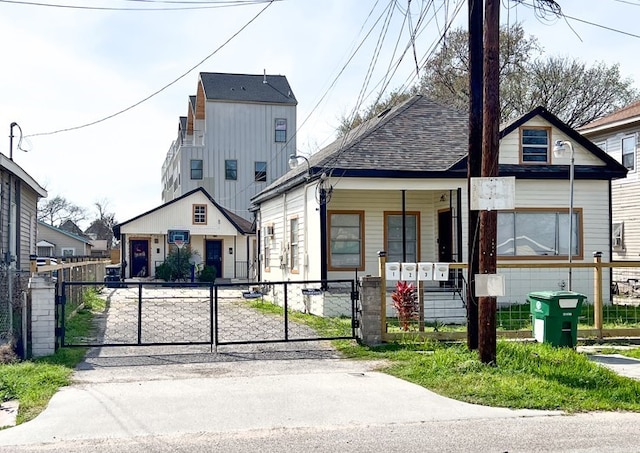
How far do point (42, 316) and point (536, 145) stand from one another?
1309cm

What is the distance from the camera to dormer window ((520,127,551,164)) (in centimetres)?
1852

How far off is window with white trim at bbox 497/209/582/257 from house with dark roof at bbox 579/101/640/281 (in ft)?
24.6

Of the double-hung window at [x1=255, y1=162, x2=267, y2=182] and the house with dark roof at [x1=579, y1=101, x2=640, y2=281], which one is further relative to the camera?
the double-hung window at [x1=255, y1=162, x2=267, y2=182]

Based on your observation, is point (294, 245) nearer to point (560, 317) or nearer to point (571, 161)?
point (571, 161)

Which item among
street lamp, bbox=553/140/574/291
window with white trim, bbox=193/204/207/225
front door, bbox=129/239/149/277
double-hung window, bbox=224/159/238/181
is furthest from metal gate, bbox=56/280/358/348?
double-hung window, bbox=224/159/238/181

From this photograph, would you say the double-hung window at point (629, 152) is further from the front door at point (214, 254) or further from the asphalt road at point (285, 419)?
the front door at point (214, 254)

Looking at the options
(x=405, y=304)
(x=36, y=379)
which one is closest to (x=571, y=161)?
(x=405, y=304)

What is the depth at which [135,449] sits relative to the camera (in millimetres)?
6305

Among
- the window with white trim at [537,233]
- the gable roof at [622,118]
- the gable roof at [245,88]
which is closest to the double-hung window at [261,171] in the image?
the gable roof at [245,88]

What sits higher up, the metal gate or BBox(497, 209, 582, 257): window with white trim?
BBox(497, 209, 582, 257): window with white trim

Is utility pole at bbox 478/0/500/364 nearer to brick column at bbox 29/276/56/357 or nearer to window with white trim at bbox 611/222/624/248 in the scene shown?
brick column at bbox 29/276/56/357

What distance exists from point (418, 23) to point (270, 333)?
257 inches

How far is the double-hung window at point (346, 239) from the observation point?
18.5 m

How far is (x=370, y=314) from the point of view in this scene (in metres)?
11.9
